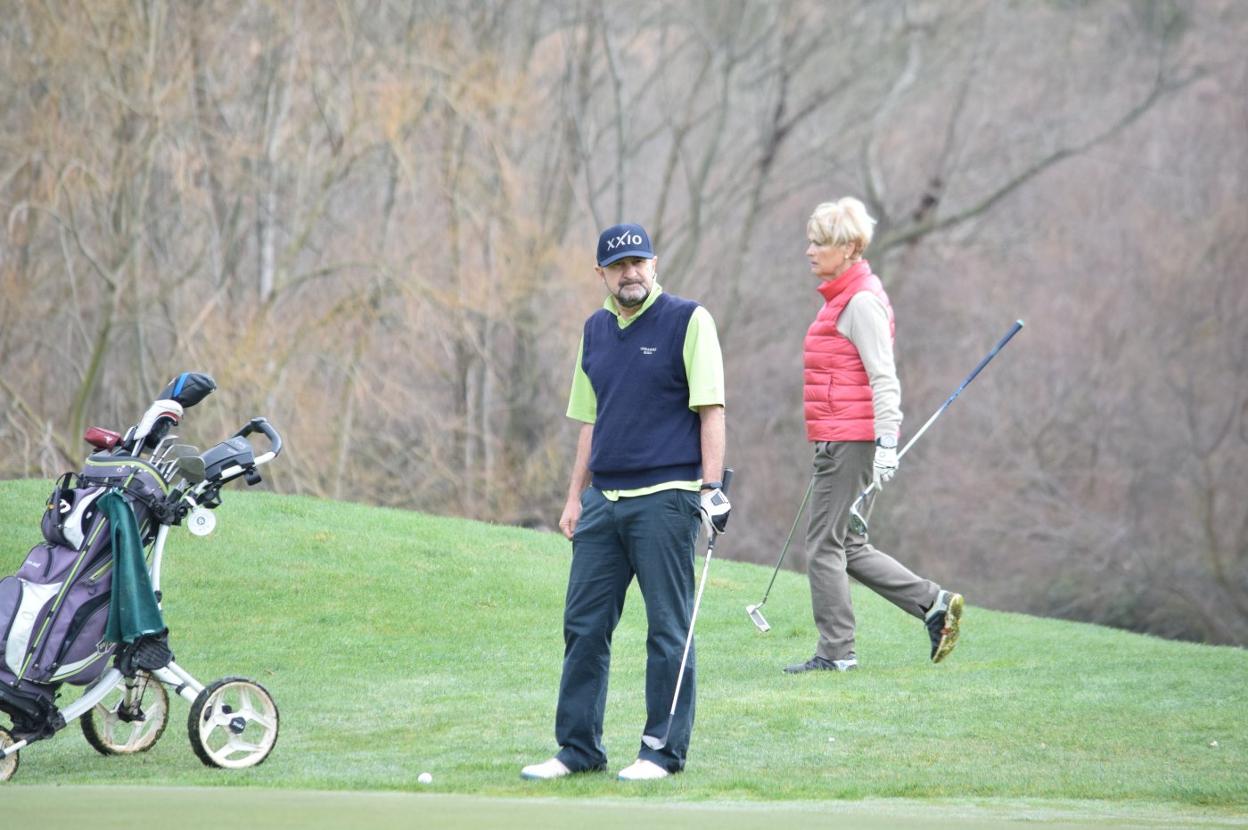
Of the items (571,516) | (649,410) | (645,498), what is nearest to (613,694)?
(571,516)

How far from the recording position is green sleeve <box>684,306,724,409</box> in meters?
6.41

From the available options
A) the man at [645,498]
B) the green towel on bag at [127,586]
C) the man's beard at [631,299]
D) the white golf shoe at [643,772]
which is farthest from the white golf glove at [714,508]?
the green towel on bag at [127,586]

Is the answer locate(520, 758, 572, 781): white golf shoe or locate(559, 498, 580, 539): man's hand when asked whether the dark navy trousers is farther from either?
locate(559, 498, 580, 539): man's hand

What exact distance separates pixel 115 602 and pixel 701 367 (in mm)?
2314

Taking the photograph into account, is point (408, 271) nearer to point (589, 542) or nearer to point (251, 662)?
point (251, 662)

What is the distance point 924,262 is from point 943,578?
22.4 feet

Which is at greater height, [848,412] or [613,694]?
[848,412]

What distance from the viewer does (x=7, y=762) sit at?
666cm


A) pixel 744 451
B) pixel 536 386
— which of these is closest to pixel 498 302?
pixel 536 386

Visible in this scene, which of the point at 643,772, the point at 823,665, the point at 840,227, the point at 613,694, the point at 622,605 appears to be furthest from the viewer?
the point at 823,665

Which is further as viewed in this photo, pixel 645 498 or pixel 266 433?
pixel 266 433

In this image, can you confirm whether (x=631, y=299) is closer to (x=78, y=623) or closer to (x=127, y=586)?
(x=127, y=586)

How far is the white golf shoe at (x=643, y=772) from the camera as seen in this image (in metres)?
6.34

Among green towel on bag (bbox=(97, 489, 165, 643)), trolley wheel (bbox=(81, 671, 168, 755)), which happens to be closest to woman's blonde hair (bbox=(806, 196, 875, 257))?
green towel on bag (bbox=(97, 489, 165, 643))
